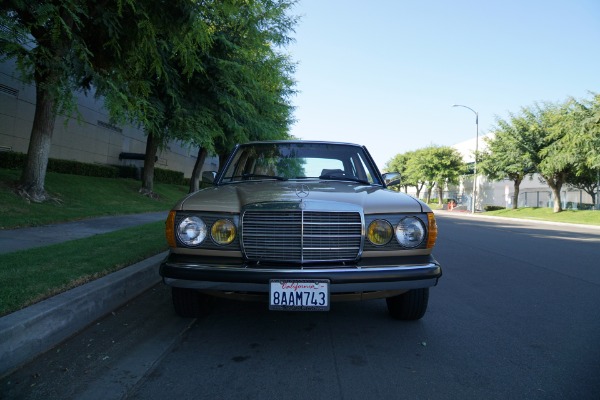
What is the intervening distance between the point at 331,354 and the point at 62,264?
3.24m

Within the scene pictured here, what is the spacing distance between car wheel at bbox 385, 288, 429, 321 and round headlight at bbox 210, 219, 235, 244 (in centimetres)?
158

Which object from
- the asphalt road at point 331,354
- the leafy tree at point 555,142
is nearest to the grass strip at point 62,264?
the asphalt road at point 331,354

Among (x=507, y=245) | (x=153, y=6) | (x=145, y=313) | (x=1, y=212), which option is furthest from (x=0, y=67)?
(x=507, y=245)

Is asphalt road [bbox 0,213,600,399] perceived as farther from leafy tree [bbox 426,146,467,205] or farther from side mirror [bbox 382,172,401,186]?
leafy tree [bbox 426,146,467,205]

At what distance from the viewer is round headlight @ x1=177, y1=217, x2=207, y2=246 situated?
Result: 2.90 metres

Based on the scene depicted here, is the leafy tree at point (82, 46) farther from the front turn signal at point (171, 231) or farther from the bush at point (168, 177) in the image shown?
the bush at point (168, 177)

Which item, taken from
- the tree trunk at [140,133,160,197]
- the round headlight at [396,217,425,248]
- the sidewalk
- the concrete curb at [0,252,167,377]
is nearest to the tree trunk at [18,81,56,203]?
the sidewalk

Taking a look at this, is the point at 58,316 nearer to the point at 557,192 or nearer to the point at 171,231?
the point at 171,231

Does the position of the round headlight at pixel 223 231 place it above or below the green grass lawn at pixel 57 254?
above

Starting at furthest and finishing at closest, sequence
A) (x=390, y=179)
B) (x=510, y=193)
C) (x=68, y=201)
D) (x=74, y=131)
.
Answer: (x=510, y=193)
(x=74, y=131)
(x=68, y=201)
(x=390, y=179)

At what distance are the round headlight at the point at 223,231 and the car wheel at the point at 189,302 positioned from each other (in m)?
0.63

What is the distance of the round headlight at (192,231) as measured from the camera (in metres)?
2.90

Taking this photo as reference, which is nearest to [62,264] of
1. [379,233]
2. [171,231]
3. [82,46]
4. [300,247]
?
[171,231]

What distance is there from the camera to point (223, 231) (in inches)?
113
